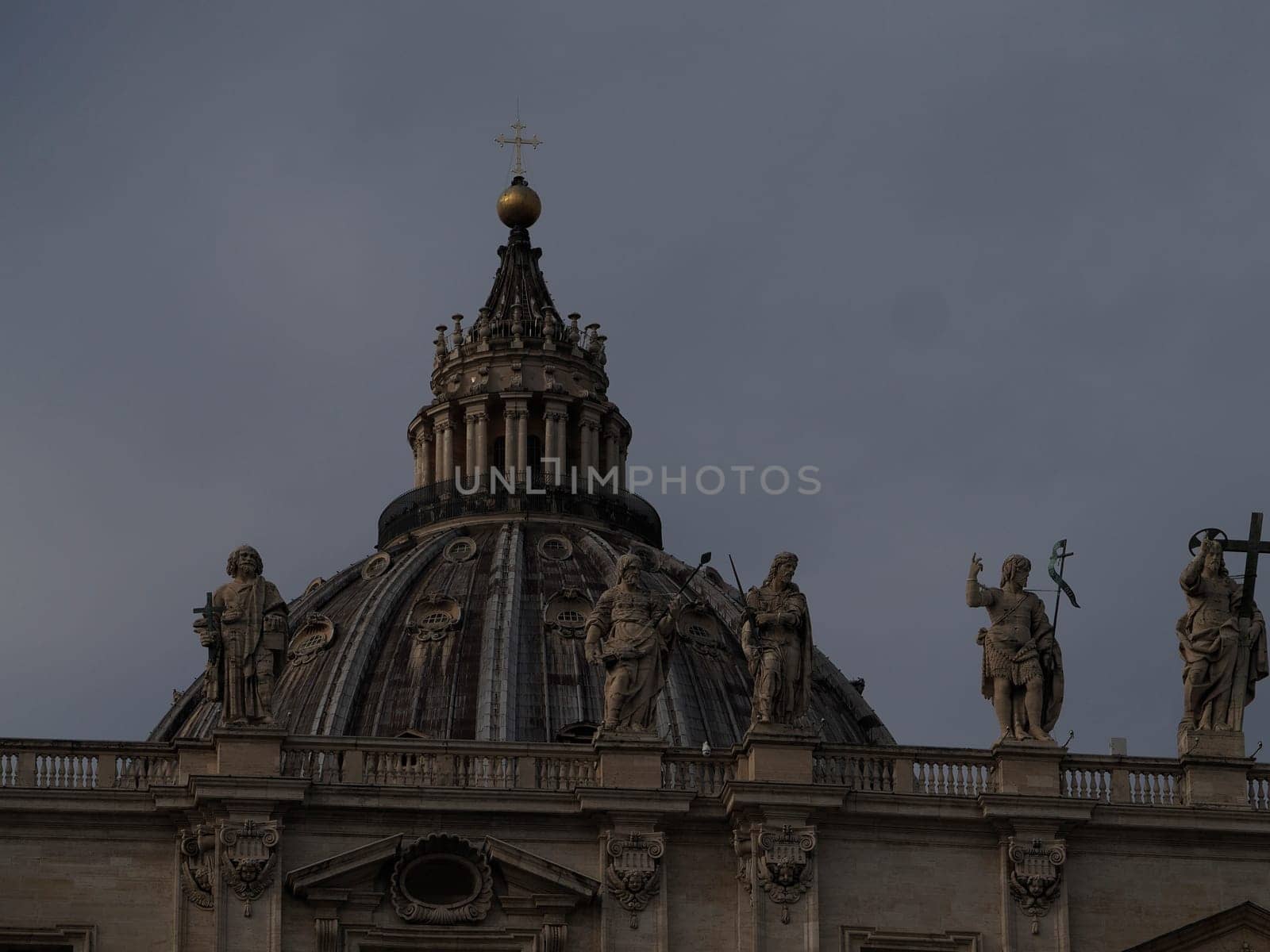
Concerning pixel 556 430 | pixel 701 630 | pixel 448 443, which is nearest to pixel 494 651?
pixel 701 630

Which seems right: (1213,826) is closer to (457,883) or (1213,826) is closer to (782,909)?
(782,909)

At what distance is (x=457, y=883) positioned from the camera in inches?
2822

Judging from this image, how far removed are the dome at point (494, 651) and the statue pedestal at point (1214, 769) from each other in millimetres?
61692

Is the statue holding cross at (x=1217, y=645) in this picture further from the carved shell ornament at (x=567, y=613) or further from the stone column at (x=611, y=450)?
the stone column at (x=611, y=450)

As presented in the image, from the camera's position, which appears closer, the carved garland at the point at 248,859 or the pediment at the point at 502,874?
the carved garland at the point at 248,859

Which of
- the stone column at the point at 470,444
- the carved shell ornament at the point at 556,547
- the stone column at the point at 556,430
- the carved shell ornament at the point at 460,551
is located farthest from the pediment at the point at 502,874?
the stone column at the point at 556,430

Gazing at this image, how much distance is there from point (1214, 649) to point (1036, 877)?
540 cm

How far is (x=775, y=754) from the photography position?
237 feet

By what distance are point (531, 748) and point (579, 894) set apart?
2895 millimetres

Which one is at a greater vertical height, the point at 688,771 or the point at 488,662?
the point at 488,662

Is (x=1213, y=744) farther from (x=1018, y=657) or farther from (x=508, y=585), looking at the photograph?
(x=508, y=585)

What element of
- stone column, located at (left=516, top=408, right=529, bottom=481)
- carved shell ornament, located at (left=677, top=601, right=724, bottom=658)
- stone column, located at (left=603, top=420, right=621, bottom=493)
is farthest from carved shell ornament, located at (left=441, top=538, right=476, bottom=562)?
carved shell ornament, located at (left=677, top=601, right=724, bottom=658)

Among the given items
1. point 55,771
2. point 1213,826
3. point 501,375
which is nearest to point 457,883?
point 55,771

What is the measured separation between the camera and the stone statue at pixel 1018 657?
241ft
